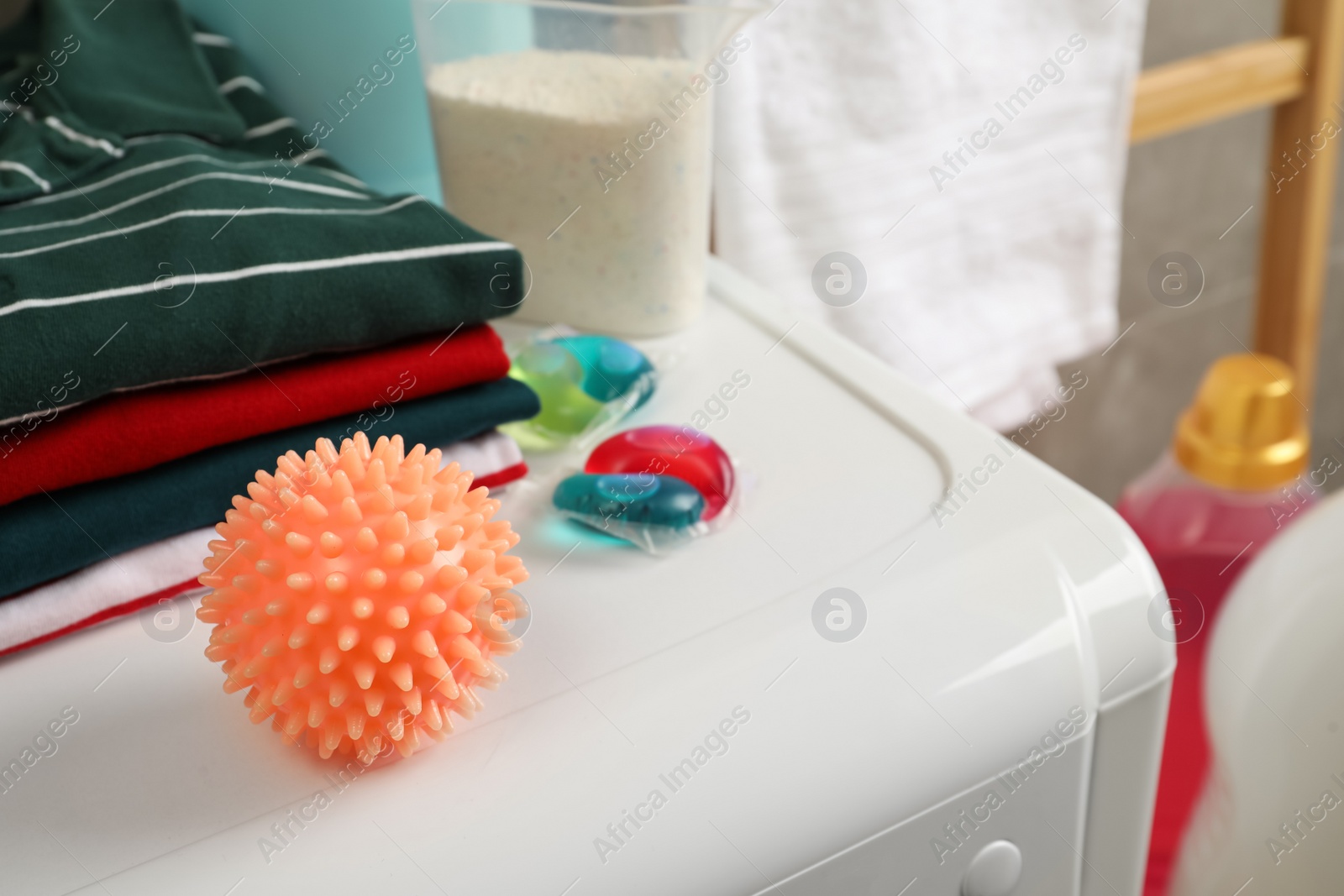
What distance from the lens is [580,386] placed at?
494 mm

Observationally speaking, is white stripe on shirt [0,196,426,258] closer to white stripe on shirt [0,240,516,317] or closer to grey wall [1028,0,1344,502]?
white stripe on shirt [0,240,516,317]

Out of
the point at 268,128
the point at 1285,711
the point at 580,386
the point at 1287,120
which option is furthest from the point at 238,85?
the point at 1287,120

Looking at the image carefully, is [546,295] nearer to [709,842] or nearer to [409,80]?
[409,80]

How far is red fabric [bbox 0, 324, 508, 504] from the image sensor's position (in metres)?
0.36

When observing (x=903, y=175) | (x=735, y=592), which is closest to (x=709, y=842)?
(x=735, y=592)

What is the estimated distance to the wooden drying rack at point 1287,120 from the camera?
93cm

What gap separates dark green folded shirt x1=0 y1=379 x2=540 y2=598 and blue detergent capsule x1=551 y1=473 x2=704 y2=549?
54 mm

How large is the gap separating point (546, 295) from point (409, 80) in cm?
16

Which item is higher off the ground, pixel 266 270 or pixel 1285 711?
pixel 266 270

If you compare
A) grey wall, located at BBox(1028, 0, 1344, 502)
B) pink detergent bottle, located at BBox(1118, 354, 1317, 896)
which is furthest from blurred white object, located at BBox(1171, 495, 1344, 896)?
grey wall, located at BBox(1028, 0, 1344, 502)

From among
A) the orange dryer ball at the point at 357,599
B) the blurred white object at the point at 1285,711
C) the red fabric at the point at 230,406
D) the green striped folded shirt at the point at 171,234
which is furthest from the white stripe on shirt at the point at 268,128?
the blurred white object at the point at 1285,711

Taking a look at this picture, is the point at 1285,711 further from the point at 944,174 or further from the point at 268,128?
the point at 268,128

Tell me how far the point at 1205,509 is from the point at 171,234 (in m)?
0.82

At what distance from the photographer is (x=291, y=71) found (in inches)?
24.4
